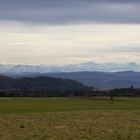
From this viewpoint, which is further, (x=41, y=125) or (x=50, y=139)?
(x=41, y=125)

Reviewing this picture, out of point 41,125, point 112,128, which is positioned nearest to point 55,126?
point 41,125

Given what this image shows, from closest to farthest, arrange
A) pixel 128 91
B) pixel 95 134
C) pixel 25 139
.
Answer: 1. pixel 25 139
2. pixel 95 134
3. pixel 128 91

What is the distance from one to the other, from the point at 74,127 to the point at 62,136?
6116mm

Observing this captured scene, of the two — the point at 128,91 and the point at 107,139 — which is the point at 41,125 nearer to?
the point at 107,139

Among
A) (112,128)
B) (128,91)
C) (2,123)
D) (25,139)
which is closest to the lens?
(25,139)

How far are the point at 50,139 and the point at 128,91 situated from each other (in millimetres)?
162014

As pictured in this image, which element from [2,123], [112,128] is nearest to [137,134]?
[112,128]

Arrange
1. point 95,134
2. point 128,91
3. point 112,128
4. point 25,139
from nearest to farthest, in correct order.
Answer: point 25,139 < point 95,134 < point 112,128 < point 128,91

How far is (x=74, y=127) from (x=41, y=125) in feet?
9.37

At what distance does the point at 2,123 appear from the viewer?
4331cm

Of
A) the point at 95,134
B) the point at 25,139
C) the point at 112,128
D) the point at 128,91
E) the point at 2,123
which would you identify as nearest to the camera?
the point at 25,139

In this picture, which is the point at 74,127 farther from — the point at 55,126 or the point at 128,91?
the point at 128,91

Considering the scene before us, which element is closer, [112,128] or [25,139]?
[25,139]

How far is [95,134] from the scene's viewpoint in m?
35.1
